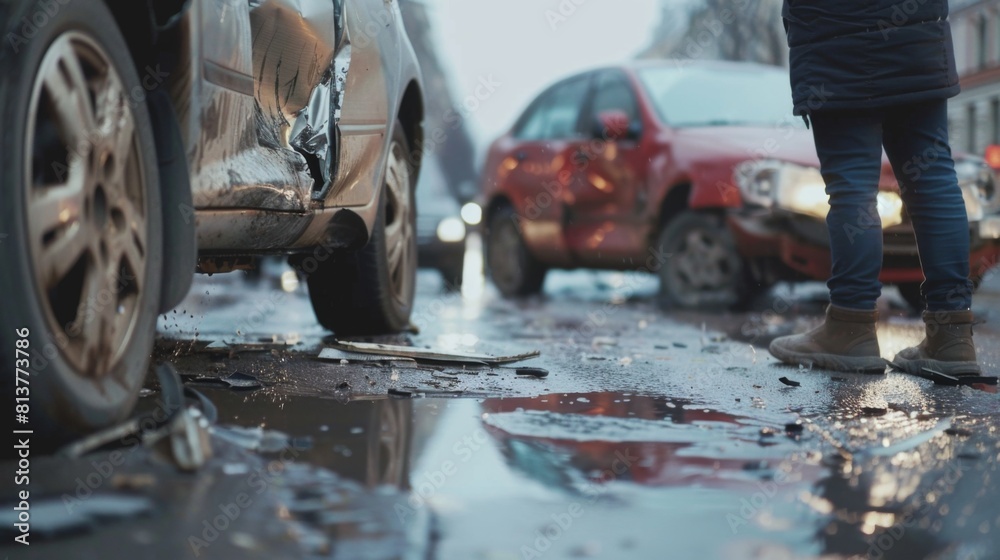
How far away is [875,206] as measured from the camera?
441 cm

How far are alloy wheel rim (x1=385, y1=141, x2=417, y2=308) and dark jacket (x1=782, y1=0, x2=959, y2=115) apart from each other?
70.9 inches

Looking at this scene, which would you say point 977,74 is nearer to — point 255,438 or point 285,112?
point 285,112

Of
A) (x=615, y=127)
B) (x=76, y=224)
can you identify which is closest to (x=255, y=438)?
(x=76, y=224)

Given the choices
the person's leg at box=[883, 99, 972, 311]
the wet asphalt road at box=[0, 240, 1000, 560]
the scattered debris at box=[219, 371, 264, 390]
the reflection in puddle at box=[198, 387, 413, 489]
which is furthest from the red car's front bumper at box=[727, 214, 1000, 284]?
the reflection in puddle at box=[198, 387, 413, 489]

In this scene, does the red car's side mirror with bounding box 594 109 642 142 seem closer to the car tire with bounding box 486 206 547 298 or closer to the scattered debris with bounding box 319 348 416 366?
the car tire with bounding box 486 206 547 298

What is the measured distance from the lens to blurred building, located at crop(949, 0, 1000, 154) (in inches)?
2282

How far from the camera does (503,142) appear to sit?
392 inches

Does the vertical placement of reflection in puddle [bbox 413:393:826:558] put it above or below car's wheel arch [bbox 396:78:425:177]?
below

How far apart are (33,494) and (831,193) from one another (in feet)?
10.3

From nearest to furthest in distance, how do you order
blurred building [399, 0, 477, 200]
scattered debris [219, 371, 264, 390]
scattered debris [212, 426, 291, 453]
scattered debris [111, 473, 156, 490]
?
scattered debris [111, 473, 156, 490], scattered debris [212, 426, 291, 453], scattered debris [219, 371, 264, 390], blurred building [399, 0, 477, 200]

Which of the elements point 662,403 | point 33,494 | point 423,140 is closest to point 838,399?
point 662,403

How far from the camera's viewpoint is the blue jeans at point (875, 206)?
4359mm

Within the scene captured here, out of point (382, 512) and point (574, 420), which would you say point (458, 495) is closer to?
point (382, 512)

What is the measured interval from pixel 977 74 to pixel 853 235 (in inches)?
2356
